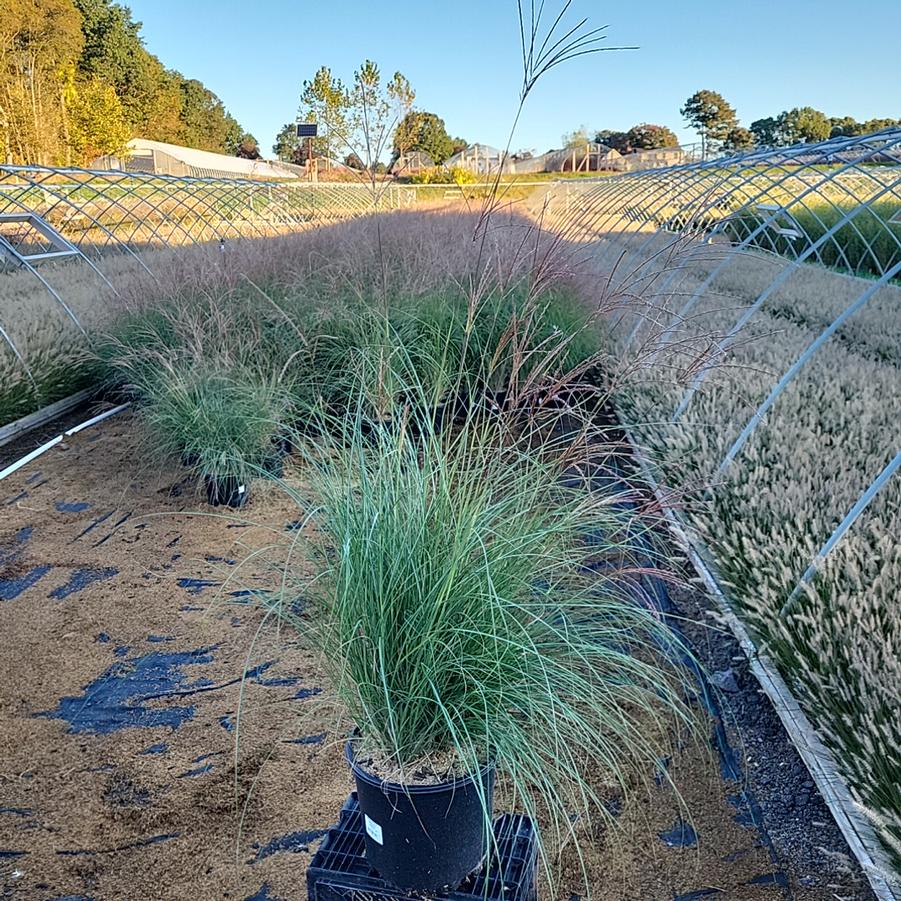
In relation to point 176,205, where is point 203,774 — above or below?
above

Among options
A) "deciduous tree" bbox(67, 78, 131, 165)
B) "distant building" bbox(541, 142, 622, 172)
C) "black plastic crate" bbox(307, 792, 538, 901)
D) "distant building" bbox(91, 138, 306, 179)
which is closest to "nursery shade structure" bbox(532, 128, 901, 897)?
"black plastic crate" bbox(307, 792, 538, 901)

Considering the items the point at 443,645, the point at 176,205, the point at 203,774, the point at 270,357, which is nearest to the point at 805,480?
the point at 443,645

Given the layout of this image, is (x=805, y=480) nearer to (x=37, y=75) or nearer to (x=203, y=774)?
(x=203, y=774)

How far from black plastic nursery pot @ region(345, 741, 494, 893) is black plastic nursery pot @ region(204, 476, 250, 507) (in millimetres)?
2911

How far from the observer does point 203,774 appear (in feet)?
8.07

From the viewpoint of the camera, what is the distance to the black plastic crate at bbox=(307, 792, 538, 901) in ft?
5.64

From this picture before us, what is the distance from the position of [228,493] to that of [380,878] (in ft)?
10.0

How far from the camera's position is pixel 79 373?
6289 millimetres

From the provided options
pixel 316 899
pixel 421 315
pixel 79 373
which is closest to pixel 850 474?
pixel 316 899

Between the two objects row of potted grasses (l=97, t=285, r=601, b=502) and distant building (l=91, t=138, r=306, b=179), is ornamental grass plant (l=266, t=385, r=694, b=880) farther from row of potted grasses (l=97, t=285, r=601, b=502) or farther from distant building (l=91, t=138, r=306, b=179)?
distant building (l=91, t=138, r=306, b=179)

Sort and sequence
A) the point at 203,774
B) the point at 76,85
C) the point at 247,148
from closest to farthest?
the point at 203,774
the point at 76,85
the point at 247,148

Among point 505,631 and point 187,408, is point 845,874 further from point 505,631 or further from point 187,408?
point 187,408

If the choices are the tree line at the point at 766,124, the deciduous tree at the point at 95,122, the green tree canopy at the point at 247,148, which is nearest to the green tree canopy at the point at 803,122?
the tree line at the point at 766,124

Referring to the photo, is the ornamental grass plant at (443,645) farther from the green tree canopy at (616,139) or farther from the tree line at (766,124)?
the green tree canopy at (616,139)
